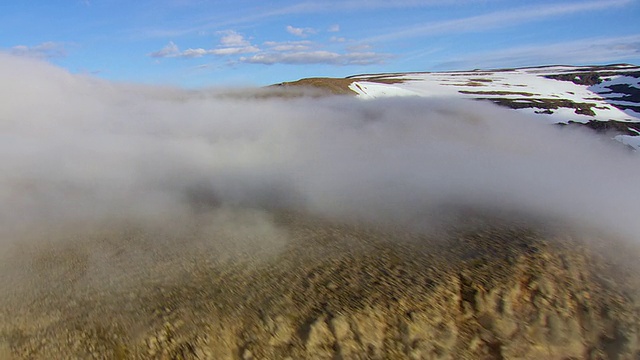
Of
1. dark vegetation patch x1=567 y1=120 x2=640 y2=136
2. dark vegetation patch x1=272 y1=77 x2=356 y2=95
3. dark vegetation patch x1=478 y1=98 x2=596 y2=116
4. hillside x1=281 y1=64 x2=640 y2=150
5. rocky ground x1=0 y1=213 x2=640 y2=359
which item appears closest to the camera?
rocky ground x1=0 y1=213 x2=640 y2=359

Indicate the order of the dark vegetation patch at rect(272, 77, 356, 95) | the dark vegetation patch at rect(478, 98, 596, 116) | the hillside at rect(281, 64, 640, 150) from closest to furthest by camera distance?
the dark vegetation patch at rect(272, 77, 356, 95), the hillside at rect(281, 64, 640, 150), the dark vegetation patch at rect(478, 98, 596, 116)

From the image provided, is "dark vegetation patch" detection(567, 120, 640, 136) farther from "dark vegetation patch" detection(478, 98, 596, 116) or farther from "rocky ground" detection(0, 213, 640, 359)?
"rocky ground" detection(0, 213, 640, 359)

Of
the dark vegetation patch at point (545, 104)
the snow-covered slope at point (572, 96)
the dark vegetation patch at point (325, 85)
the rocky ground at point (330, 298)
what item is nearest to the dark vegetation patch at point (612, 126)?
the snow-covered slope at point (572, 96)

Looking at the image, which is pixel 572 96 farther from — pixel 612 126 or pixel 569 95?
pixel 612 126

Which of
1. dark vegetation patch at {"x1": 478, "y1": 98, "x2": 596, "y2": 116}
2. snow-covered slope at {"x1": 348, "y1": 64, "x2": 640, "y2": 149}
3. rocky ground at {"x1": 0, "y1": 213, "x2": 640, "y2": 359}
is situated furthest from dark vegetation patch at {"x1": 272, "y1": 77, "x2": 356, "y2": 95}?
rocky ground at {"x1": 0, "y1": 213, "x2": 640, "y2": 359}

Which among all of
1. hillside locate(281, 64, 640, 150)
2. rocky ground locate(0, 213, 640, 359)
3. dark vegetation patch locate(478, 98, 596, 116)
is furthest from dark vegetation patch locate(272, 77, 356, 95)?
rocky ground locate(0, 213, 640, 359)

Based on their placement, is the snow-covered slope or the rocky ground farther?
the snow-covered slope

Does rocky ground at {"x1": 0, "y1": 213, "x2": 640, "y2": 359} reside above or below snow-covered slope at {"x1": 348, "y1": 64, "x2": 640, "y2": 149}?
above

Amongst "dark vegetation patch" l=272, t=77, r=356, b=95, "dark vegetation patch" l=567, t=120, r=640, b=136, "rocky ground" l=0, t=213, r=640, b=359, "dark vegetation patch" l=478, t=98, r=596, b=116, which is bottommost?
"dark vegetation patch" l=567, t=120, r=640, b=136

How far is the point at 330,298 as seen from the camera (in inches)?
372

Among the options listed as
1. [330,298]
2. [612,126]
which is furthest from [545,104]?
[330,298]

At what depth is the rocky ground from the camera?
8539 mm

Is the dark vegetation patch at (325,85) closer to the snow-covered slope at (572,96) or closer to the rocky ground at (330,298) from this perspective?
the snow-covered slope at (572,96)

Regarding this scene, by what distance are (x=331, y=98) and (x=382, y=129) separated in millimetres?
24714
